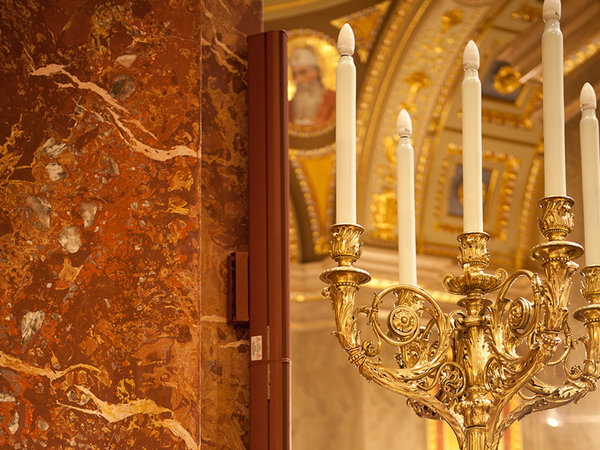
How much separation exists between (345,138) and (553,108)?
0.48 meters

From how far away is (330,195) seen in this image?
1041cm

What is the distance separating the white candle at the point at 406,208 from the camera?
2.79m

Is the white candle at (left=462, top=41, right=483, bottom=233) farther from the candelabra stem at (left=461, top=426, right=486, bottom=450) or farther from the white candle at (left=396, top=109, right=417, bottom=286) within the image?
the candelabra stem at (left=461, top=426, right=486, bottom=450)

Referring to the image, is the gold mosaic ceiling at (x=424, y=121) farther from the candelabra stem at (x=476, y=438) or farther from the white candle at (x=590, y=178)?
the candelabra stem at (x=476, y=438)

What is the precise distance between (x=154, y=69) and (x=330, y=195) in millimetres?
7421

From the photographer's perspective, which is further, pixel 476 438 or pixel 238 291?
pixel 238 291

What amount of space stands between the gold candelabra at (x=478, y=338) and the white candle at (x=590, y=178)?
16 centimetres

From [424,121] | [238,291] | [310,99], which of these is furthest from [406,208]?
[310,99]

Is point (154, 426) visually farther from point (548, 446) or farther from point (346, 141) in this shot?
point (548, 446)

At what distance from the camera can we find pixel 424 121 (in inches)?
388

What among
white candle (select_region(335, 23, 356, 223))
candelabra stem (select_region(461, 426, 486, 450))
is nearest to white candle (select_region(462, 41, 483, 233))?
white candle (select_region(335, 23, 356, 223))

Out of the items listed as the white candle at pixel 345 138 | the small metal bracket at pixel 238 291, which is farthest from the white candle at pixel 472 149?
the small metal bracket at pixel 238 291

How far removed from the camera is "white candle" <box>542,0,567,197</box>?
7.99ft

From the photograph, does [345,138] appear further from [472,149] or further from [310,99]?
[310,99]
